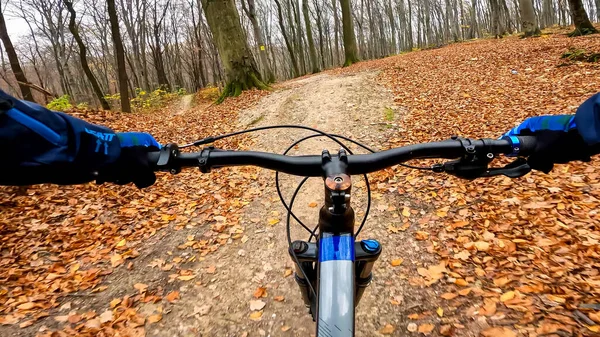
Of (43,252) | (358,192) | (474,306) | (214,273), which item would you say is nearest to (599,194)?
(474,306)

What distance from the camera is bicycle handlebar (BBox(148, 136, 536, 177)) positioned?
1426 mm

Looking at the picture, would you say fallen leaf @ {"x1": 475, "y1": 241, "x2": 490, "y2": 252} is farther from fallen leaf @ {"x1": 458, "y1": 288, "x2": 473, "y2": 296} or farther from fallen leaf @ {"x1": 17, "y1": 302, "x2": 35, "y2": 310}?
fallen leaf @ {"x1": 17, "y1": 302, "x2": 35, "y2": 310}

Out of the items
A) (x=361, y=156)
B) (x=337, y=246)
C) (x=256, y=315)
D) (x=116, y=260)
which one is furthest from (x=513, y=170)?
(x=116, y=260)

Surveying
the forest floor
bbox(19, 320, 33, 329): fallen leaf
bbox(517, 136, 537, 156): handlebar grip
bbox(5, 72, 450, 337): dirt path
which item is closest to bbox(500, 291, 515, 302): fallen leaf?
the forest floor

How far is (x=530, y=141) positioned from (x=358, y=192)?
338cm

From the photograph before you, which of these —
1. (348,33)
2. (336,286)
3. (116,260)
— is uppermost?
A: (348,33)

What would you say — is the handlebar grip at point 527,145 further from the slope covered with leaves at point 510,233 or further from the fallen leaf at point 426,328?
the fallen leaf at point 426,328

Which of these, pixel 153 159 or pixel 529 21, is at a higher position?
pixel 529 21

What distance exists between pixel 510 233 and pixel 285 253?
102 inches

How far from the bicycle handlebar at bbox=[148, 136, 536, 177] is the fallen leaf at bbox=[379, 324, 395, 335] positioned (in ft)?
6.27

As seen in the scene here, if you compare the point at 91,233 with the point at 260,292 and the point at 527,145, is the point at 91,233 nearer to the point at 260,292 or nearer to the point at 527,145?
the point at 260,292

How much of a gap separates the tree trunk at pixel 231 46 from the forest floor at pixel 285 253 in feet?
20.9

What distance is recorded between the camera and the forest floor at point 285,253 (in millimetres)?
2734

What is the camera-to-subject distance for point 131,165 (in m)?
1.44
